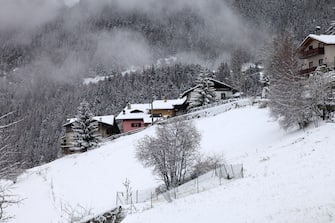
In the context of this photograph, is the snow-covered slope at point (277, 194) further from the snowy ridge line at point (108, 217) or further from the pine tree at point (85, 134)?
the pine tree at point (85, 134)

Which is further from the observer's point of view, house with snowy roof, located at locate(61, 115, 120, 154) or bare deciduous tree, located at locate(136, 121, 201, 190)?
house with snowy roof, located at locate(61, 115, 120, 154)

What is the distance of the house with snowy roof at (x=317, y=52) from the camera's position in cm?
4909

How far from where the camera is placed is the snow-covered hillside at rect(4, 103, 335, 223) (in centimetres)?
1262

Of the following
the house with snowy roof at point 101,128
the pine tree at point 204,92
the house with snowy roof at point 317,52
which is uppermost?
the house with snowy roof at point 317,52

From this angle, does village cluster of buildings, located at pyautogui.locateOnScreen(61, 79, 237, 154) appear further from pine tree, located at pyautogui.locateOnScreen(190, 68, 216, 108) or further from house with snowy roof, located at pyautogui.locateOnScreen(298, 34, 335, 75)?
house with snowy roof, located at pyautogui.locateOnScreen(298, 34, 335, 75)

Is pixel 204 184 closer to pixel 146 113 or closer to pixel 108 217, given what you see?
pixel 108 217

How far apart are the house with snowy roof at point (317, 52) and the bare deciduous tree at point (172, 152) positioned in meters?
27.5

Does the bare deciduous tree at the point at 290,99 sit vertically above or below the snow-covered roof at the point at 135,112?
above

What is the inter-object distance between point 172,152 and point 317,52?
3531 cm

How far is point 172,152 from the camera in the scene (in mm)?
26406

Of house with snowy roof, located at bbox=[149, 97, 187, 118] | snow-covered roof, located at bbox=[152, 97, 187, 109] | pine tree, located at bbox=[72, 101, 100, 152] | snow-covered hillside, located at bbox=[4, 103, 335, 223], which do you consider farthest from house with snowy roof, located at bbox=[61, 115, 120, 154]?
snow-covered hillside, located at bbox=[4, 103, 335, 223]

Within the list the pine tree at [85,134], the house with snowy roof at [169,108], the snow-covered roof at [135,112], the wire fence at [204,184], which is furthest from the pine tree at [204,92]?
the wire fence at [204,184]

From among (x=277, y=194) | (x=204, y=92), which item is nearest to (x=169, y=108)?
(x=204, y=92)

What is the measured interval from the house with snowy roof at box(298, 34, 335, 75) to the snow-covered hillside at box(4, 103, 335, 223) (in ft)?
37.7
